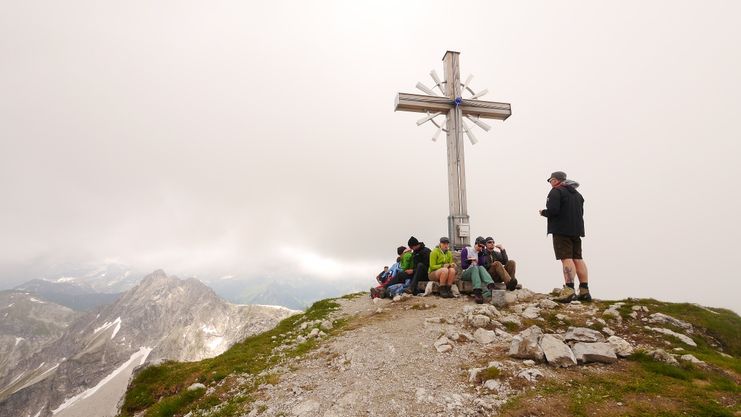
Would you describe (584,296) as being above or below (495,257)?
below

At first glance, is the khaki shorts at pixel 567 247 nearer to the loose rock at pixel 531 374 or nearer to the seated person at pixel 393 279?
the loose rock at pixel 531 374

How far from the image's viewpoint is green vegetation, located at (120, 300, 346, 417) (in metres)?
7.68

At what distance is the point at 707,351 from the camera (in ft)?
27.0

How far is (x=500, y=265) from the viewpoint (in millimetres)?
14008

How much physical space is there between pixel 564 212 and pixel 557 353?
231 inches

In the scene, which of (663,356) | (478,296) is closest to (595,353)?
(663,356)

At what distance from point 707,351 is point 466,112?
1298 cm

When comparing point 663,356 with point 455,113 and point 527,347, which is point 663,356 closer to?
point 527,347

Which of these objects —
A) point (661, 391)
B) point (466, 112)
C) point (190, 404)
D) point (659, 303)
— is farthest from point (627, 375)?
point (466, 112)

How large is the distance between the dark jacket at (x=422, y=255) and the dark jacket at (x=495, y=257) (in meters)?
2.48

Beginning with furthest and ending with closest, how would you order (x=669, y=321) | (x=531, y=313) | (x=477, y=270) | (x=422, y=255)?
1. (x=422, y=255)
2. (x=477, y=270)
3. (x=531, y=313)
4. (x=669, y=321)

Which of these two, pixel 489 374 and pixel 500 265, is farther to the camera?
pixel 500 265

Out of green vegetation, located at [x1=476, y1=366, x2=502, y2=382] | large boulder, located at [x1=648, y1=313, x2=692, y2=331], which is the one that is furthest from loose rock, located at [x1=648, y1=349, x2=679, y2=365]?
green vegetation, located at [x1=476, y1=366, x2=502, y2=382]

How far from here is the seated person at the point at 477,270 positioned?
495 inches
